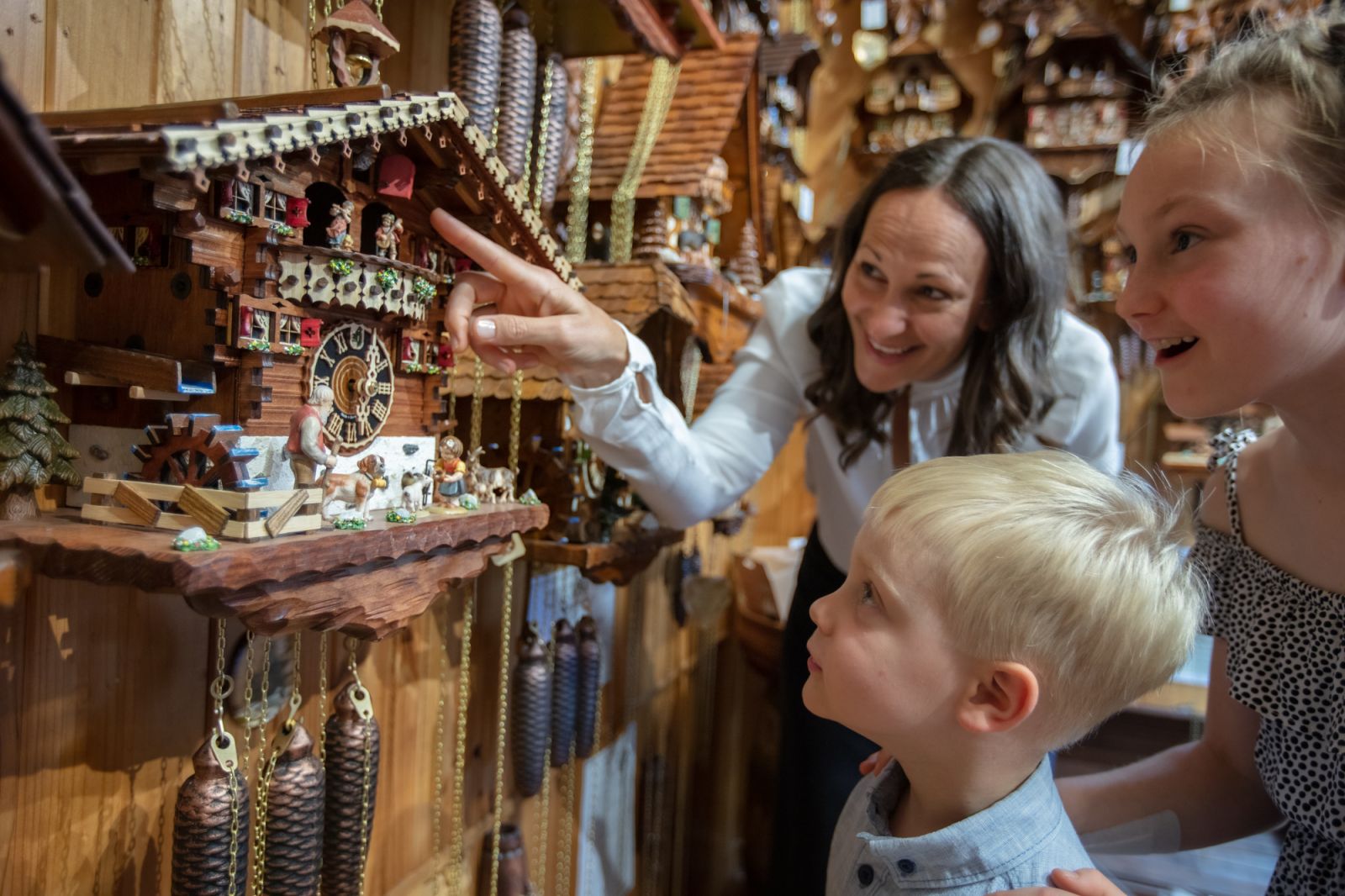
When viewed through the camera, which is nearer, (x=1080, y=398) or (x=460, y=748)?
(x=460, y=748)

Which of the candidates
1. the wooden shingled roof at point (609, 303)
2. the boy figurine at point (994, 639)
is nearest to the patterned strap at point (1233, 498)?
the boy figurine at point (994, 639)

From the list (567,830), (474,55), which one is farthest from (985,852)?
(474,55)

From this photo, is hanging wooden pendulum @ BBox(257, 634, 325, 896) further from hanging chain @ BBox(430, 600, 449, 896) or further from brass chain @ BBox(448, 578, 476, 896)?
hanging chain @ BBox(430, 600, 449, 896)

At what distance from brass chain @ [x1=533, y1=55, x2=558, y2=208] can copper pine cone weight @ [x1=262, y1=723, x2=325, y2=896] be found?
701mm

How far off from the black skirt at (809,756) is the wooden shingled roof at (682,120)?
0.62m

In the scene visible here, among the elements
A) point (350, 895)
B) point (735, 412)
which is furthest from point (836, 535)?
point (350, 895)

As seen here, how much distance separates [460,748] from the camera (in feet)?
3.38

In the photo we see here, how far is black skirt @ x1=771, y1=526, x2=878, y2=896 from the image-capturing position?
4.32 feet

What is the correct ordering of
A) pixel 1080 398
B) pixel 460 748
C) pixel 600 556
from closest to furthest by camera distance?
1. pixel 460 748
2. pixel 600 556
3. pixel 1080 398

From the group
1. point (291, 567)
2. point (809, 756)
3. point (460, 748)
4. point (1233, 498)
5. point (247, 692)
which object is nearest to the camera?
point (291, 567)

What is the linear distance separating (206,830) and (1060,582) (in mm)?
672

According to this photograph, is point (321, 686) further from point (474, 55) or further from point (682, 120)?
point (682, 120)

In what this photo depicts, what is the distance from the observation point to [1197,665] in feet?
7.64

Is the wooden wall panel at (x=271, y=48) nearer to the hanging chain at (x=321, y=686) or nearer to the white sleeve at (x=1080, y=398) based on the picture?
the hanging chain at (x=321, y=686)
